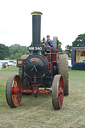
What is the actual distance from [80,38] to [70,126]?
2588 inches

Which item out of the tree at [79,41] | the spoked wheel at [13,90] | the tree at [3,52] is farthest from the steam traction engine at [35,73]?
the tree at [3,52]

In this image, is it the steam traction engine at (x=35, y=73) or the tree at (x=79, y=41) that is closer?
the steam traction engine at (x=35, y=73)

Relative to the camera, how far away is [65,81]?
6.75 metres

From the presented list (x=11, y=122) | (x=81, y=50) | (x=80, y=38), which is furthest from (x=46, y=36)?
(x=80, y=38)

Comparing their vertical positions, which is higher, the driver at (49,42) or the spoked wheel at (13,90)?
the driver at (49,42)

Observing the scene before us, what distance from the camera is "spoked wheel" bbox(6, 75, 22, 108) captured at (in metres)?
5.13

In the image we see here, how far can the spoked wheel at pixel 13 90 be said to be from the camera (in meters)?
5.13

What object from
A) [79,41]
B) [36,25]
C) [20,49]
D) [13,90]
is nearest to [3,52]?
[20,49]

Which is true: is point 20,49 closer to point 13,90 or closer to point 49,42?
point 49,42

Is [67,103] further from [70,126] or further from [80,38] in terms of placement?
[80,38]

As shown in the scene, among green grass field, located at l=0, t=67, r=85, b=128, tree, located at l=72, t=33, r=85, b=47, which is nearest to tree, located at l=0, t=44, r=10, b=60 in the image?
tree, located at l=72, t=33, r=85, b=47

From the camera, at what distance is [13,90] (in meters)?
5.36

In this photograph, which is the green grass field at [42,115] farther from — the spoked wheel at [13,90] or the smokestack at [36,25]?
the smokestack at [36,25]

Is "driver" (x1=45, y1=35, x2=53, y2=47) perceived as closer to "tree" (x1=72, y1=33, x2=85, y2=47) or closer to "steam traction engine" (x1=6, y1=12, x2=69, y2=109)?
"steam traction engine" (x1=6, y1=12, x2=69, y2=109)
